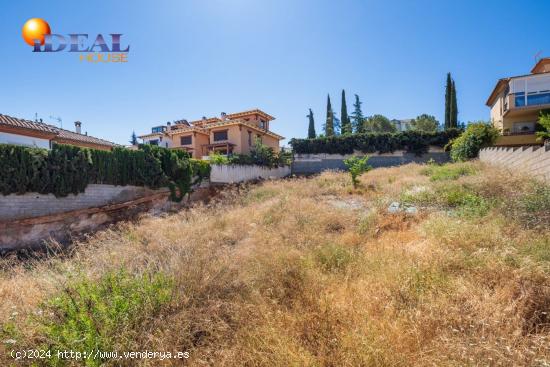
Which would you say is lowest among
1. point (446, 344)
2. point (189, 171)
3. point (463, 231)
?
point (446, 344)

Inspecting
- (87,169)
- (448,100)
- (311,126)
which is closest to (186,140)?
(311,126)

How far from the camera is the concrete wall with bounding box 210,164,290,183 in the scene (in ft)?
51.6

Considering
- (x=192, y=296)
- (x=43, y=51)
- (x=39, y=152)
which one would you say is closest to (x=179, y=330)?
(x=192, y=296)

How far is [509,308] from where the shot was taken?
2256 mm

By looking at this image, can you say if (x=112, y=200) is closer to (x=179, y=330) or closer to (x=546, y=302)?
(x=179, y=330)

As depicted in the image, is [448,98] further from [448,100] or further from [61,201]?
[61,201]

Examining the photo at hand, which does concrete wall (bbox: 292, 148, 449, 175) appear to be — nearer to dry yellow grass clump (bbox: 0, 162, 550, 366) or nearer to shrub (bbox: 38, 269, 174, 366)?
dry yellow grass clump (bbox: 0, 162, 550, 366)

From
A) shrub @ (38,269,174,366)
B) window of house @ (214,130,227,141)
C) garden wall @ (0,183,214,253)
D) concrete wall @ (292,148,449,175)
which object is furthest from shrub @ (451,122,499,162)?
window of house @ (214,130,227,141)

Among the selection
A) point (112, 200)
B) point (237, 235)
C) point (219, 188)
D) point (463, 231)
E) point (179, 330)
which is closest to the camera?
point (179, 330)

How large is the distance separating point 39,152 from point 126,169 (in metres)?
3.02

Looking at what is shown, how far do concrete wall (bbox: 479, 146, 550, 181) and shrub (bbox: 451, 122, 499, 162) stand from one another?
3838mm

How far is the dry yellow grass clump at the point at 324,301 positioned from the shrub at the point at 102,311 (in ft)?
0.04

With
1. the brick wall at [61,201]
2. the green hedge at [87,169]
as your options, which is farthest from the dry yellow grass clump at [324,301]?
the green hedge at [87,169]

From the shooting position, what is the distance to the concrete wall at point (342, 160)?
61.6 feet
